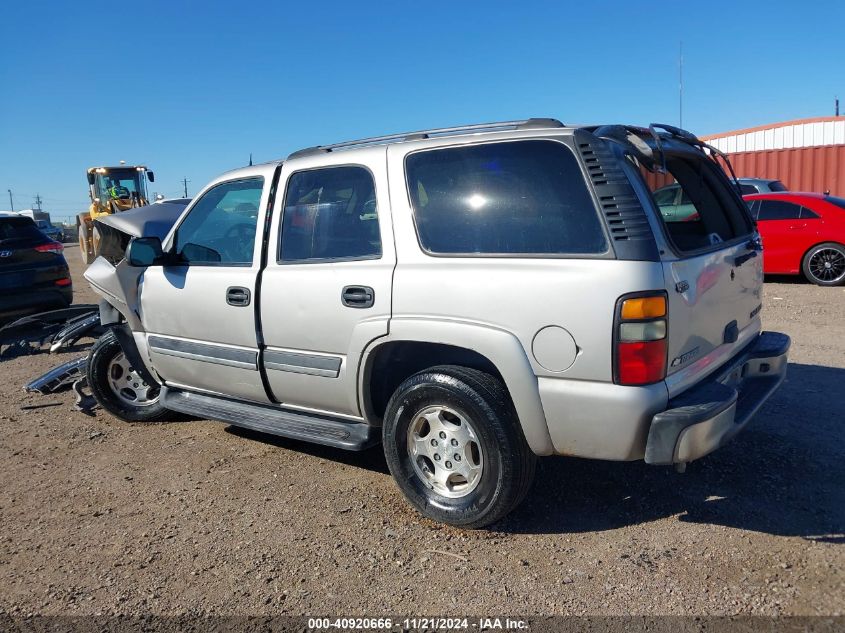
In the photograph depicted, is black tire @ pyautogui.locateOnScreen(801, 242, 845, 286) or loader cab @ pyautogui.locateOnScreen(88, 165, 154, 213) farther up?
loader cab @ pyautogui.locateOnScreen(88, 165, 154, 213)

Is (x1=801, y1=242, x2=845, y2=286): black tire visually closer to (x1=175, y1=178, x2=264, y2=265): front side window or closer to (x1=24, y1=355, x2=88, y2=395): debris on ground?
(x1=175, y1=178, x2=264, y2=265): front side window

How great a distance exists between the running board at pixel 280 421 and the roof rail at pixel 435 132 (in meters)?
1.59

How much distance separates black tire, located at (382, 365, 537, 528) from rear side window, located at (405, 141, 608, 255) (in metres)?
0.65

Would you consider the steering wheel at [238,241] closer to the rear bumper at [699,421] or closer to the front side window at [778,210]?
the rear bumper at [699,421]

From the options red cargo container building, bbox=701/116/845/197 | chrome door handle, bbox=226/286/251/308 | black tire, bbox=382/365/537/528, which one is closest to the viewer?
black tire, bbox=382/365/537/528

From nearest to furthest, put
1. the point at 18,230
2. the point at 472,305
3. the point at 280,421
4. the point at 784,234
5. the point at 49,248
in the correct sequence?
1. the point at 472,305
2. the point at 280,421
3. the point at 18,230
4. the point at 49,248
5. the point at 784,234

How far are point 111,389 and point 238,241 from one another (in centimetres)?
199

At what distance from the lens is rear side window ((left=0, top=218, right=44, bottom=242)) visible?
891 cm

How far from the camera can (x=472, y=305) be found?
129 inches

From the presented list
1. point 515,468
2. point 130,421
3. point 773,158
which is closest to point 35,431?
point 130,421

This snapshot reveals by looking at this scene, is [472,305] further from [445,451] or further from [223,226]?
[223,226]

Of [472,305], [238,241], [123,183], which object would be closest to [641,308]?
[472,305]

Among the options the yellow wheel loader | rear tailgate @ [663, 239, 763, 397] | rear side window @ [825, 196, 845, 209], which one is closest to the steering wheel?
rear tailgate @ [663, 239, 763, 397]

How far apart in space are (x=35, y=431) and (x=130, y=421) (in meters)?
0.71
